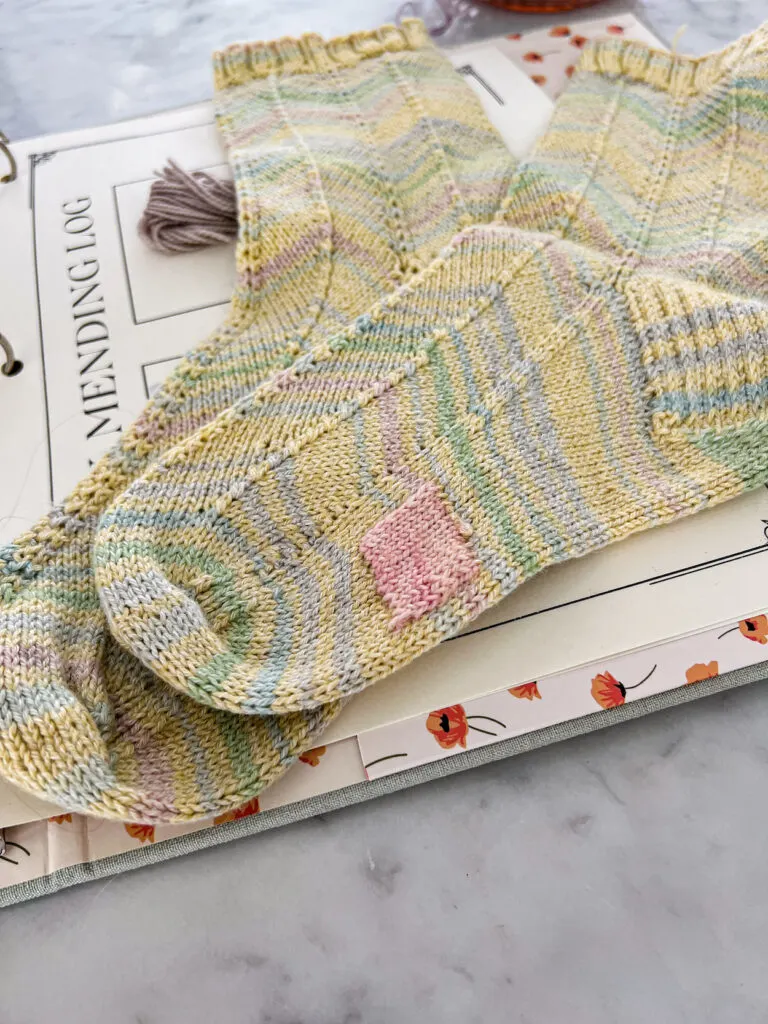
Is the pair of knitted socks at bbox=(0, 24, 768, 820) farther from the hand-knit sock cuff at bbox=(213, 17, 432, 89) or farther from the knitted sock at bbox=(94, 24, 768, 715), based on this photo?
the hand-knit sock cuff at bbox=(213, 17, 432, 89)

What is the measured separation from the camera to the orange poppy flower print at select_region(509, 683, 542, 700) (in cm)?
69

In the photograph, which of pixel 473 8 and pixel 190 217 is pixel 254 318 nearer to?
pixel 190 217

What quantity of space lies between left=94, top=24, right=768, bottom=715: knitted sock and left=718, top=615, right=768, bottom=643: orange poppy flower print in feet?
0.37

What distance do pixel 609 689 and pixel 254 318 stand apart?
0.52 meters

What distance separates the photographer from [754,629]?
28.2 inches

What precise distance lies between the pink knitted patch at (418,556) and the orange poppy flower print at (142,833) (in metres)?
0.26

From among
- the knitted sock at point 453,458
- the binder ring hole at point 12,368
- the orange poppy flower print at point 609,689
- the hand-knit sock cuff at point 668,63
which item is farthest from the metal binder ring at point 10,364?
the hand-knit sock cuff at point 668,63

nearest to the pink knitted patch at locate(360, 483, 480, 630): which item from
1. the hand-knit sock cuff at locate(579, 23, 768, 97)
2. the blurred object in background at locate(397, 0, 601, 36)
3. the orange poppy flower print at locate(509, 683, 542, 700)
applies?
the orange poppy flower print at locate(509, 683, 542, 700)

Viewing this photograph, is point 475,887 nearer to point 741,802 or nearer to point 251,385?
point 741,802

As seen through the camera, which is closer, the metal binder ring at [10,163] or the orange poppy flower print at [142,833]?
the orange poppy flower print at [142,833]

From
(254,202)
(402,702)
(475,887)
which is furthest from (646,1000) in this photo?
(254,202)

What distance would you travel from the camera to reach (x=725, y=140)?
94 centimetres

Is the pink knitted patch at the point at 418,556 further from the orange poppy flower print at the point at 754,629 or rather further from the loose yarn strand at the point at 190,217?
the loose yarn strand at the point at 190,217

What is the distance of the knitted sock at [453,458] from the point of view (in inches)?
25.2
